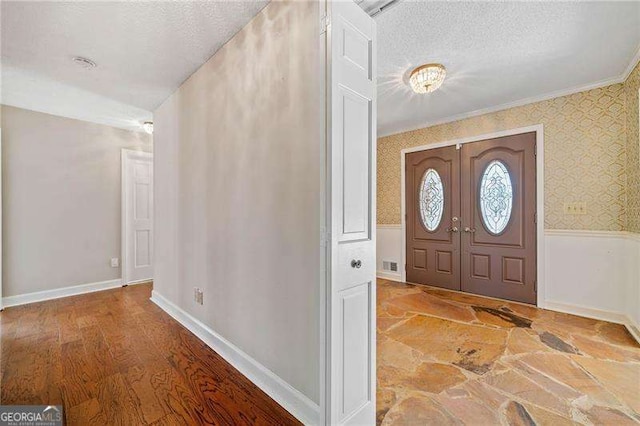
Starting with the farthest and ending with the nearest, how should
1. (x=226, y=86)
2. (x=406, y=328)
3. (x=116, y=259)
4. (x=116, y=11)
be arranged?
(x=116, y=259) < (x=406, y=328) < (x=226, y=86) < (x=116, y=11)

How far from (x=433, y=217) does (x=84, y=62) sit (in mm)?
4480

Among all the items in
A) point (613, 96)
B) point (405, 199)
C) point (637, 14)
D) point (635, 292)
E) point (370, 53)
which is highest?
point (637, 14)

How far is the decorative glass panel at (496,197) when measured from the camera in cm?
363

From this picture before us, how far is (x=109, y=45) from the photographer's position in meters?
2.28

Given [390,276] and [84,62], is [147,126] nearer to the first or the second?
[84,62]

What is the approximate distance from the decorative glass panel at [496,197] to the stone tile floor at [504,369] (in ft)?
3.61

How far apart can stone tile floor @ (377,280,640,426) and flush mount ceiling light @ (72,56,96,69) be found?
3.56 m

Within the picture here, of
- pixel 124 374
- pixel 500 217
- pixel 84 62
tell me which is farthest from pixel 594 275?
pixel 84 62

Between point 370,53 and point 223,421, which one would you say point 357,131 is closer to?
point 370,53

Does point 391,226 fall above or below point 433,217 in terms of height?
below

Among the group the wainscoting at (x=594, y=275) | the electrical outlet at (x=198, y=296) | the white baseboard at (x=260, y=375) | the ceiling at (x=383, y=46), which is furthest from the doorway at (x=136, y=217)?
the wainscoting at (x=594, y=275)

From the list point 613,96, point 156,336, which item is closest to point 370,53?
point 156,336

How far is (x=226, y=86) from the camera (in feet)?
7.41

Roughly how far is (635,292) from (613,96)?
2.01 m
